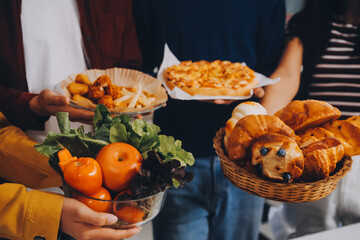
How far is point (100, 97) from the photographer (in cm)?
128

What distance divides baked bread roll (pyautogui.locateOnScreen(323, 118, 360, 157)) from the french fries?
28.3 inches

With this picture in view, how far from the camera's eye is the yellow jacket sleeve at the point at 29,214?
83 cm

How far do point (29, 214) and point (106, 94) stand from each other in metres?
0.61

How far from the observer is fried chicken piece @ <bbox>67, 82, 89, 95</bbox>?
4.24 feet

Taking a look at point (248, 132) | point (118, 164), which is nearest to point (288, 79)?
point (248, 132)

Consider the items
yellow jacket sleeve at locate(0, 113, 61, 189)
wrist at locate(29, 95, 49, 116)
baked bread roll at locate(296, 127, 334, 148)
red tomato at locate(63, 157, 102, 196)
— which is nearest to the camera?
red tomato at locate(63, 157, 102, 196)

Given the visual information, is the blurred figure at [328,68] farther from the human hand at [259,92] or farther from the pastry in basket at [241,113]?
the pastry in basket at [241,113]

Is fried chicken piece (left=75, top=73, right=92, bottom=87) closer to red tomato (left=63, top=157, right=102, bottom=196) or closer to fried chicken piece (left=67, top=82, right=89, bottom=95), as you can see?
fried chicken piece (left=67, top=82, right=89, bottom=95)

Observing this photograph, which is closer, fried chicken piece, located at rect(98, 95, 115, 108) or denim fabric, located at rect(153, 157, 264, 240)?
fried chicken piece, located at rect(98, 95, 115, 108)

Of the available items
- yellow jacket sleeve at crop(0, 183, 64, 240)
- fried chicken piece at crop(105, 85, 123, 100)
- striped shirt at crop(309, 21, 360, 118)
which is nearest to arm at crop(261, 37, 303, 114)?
striped shirt at crop(309, 21, 360, 118)

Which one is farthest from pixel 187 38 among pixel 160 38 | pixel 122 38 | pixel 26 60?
pixel 26 60

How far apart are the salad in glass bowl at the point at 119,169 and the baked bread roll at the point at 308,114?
1.37ft

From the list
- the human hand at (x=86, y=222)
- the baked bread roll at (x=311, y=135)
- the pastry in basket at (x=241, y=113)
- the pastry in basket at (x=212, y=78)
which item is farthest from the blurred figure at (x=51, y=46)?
the baked bread roll at (x=311, y=135)

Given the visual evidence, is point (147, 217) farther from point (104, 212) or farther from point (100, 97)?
point (100, 97)
